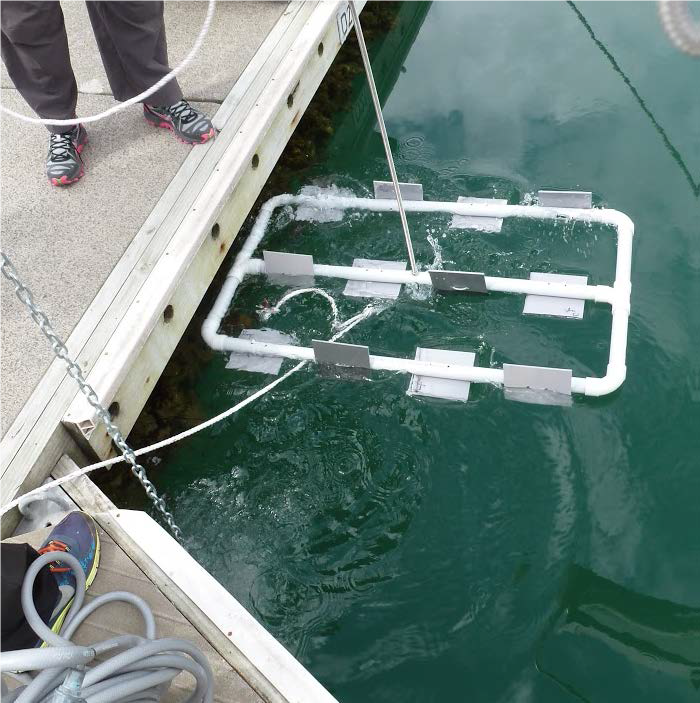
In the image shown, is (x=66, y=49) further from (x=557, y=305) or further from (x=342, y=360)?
(x=557, y=305)

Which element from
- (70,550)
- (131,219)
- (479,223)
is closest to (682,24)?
(479,223)

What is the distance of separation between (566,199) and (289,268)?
1.36 meters

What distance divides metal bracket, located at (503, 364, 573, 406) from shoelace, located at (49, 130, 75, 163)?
Result: 6.65 feet

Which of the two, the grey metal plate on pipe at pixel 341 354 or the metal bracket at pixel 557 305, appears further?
the metal bracket at pixel 557 305

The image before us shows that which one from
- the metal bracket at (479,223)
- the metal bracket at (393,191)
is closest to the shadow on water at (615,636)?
the metal bracket at (479,223)

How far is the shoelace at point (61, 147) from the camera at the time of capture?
11.3 ft

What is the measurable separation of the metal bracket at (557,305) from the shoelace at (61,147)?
2.06 metres

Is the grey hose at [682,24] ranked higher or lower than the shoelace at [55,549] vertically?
lower

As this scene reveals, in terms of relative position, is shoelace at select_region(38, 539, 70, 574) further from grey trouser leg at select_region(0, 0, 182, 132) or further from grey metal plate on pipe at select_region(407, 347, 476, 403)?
grey trouser leg at select_region(0, 0, 182, 132)

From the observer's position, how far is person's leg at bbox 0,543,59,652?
1.95 metres

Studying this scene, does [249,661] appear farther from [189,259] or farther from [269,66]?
[269,66]

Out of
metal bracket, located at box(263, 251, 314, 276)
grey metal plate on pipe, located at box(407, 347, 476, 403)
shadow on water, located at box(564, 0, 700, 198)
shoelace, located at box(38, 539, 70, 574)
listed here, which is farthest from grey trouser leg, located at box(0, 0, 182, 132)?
shadow on water, located at box(564, 0, 700, 198)

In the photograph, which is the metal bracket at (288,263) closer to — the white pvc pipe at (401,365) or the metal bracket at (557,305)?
the white pvc pipe at (401,365)

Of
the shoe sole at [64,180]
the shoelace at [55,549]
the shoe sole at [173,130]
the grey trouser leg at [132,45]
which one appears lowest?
the shoelace at [55,549]
